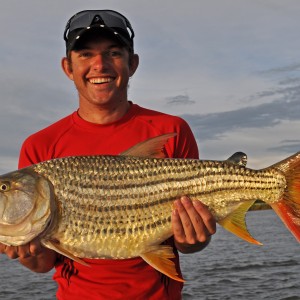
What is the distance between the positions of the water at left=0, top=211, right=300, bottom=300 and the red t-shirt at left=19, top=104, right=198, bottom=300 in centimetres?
1195

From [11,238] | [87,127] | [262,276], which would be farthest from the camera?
[262,276]

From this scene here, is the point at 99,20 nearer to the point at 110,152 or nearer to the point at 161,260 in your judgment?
the point at 110,152

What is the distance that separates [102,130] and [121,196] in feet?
3.17

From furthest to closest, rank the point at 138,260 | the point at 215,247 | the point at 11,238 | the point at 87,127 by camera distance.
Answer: the point at 215,247 < the point at 87,127 < the point at 138,260 < the point at 11,238

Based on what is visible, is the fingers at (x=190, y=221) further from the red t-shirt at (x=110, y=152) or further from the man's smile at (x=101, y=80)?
A: the man's smile at (x=101, y=80)

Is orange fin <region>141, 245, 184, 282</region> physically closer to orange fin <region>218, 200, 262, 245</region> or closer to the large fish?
the large fish

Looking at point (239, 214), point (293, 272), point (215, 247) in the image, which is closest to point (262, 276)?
point (293, 272)

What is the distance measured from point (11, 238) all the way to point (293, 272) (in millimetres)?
17151

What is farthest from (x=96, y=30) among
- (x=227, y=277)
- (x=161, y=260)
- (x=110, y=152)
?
(x=227, y=277)

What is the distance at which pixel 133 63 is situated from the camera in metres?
6.28

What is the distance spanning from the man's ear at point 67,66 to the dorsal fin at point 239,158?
77.0 inches

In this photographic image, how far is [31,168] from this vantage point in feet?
17.3

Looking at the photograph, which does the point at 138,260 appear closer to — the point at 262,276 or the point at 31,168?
the point at 31,168

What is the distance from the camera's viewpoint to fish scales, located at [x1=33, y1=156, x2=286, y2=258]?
5.17 metres
